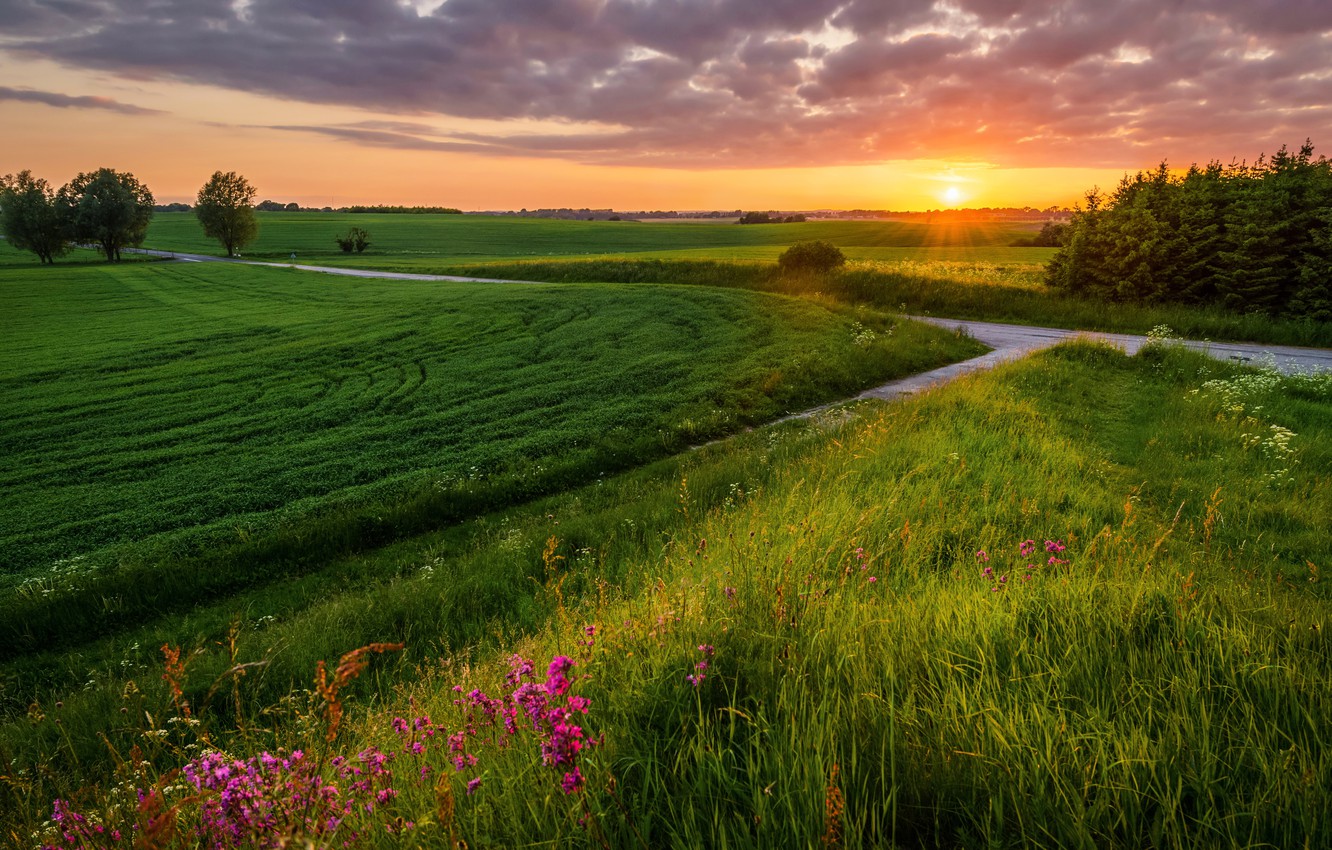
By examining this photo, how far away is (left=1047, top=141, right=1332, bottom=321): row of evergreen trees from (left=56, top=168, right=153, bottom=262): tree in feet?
328

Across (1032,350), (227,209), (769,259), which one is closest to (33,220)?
(227,209)

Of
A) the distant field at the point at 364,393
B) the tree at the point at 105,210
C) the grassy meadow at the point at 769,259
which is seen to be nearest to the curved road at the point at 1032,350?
the distant field at the point at 364,393

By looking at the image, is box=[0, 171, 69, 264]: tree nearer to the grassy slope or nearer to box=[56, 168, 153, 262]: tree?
box=[56, 168, 153, 262]: tree

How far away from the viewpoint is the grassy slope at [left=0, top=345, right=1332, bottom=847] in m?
2.24

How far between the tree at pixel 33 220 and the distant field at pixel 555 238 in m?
16.7

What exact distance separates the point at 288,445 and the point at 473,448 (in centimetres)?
427

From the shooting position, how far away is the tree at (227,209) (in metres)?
82.7

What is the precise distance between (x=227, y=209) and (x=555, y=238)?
1767 inches

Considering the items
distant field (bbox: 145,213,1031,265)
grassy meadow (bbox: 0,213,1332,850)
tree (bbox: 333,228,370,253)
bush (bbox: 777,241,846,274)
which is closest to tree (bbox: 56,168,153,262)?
distant field (bbox: 145,213,1031,265)

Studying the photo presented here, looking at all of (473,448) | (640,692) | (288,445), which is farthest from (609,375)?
(640,692)

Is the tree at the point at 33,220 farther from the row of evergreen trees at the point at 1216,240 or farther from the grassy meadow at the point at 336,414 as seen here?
the row of evergreen trees at the point at 1216,240

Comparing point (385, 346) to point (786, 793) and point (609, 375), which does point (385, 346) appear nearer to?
point (609, 375)

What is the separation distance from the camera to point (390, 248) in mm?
92938

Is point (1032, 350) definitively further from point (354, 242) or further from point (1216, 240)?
point (354, 242)
